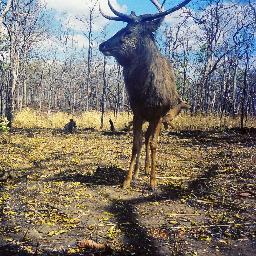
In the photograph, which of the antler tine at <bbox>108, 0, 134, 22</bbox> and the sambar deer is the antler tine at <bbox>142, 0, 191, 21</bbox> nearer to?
the sambar deer

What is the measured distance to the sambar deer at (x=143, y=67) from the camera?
6465 mm

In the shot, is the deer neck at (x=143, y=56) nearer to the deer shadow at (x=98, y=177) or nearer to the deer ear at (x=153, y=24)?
the deer ear at (x=153, y=24)

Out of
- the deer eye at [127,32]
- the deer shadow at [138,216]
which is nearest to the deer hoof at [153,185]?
the deer shadow at [138,216]

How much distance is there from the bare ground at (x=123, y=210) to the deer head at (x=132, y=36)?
235cm

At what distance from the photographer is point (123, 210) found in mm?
5359

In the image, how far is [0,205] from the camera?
535cm

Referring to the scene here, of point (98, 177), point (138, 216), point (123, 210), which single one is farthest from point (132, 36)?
point (138, 216)

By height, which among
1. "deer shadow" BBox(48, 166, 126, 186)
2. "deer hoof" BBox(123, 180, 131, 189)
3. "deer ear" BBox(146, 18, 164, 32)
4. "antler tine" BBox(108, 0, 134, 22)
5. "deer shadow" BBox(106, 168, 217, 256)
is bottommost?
"deer shadow" BBox(106, 168, 217, 256)

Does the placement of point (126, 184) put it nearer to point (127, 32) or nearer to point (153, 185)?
point (153, 185)

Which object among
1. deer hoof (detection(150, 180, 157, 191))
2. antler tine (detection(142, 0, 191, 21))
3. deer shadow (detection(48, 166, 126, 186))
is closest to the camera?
antler tine (detection(142, 0, 191, 21))

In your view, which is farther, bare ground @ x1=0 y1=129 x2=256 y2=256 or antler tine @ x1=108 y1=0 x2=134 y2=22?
antler tine @ x1=108 y1=0 x2=134 y2=22

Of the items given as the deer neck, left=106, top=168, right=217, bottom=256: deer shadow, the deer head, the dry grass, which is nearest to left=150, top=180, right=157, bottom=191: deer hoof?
left=106, top=168, right=217, bottom=256: deer shadow

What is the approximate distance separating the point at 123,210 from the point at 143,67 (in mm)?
2523

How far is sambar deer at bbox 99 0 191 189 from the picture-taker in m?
6.46
